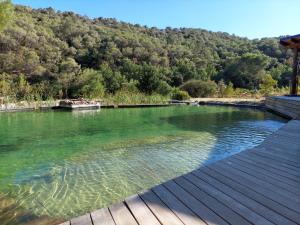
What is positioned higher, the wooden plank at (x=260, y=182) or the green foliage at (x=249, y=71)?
the green foliage at (x=249, y=71)

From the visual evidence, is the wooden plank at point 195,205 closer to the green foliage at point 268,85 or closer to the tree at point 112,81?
the tree at point 112,81

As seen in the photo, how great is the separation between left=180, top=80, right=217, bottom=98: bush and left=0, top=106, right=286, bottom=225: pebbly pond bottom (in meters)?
13.8

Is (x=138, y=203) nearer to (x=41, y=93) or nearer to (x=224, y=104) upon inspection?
(x=224, y=104)

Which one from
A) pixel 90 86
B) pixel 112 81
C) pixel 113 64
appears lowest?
pixel 90 86

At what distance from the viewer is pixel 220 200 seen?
277 centimetres

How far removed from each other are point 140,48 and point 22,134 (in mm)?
24098

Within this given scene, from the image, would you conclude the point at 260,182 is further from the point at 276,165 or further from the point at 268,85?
the point at 268,85

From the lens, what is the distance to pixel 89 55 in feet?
97.3

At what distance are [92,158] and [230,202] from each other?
4.18 m

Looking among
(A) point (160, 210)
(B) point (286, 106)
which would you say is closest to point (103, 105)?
(B) point (286, 106)

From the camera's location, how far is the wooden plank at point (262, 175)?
122 inches

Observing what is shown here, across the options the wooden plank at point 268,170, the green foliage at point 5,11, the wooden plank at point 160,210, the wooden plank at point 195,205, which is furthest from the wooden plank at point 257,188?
the green foliage at point 5,11

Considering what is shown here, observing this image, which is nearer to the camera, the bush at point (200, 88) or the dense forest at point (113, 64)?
the dense forest at point (113, 64)

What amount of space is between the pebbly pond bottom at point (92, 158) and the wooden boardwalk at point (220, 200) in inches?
53.3
